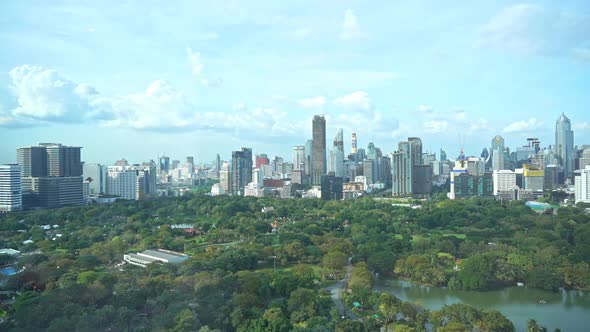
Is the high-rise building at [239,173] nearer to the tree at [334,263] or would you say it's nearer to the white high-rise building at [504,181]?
the white high-rise building at [504,181]

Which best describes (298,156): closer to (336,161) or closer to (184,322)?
(336,161)

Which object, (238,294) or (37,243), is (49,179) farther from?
(238,294)

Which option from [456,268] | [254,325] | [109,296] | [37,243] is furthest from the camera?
[37,243]

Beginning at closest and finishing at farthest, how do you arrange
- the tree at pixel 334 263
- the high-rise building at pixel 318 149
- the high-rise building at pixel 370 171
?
the tree at pixel 334 263 → the high-rise building at pixel 370 171 → the high-rise building at pixel 318 149

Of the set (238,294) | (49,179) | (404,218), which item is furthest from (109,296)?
(49,179)

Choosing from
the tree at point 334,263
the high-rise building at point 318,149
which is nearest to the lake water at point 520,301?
the tree at point 334,263

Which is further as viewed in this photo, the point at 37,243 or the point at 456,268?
the point at 37,243

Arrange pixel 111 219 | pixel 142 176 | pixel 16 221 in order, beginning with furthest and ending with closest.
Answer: pixel 142 176 → pixel 111 219 → pixel 16 221
